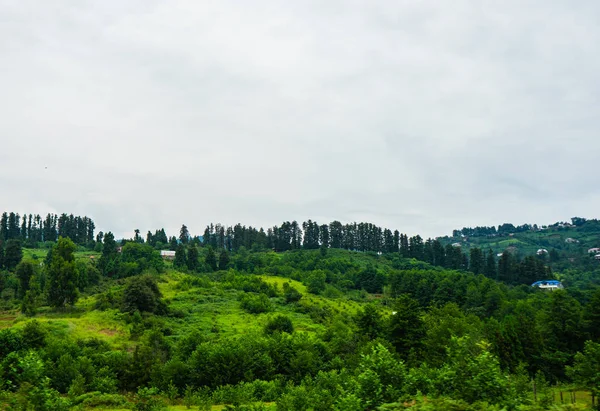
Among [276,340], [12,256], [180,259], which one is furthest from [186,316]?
[12,256]

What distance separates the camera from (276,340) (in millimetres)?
44656

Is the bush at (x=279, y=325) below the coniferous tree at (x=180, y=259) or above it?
below

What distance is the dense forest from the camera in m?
16.5

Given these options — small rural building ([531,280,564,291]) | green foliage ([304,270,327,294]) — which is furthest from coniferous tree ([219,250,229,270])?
small rural building ([531,280,564,291])

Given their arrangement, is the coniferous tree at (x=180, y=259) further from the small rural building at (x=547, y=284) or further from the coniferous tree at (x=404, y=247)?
the small rural building at (x=547, y=284)

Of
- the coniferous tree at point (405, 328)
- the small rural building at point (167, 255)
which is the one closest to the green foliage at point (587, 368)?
the coniferous tree at point (405, 328)

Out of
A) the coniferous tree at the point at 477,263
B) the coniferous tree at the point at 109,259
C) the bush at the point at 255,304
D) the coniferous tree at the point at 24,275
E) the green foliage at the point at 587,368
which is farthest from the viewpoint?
the coniferous tree at the point at 477,263

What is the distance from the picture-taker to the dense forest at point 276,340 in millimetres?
16531

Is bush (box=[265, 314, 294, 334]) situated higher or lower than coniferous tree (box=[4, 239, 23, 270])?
lower

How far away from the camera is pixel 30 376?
1593 cm

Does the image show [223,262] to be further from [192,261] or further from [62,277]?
[62,277]

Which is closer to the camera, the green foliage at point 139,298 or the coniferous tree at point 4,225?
the green foliage at point 139,298

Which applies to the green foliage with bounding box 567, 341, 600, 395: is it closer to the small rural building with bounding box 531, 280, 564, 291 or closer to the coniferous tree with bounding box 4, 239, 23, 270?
the small rural building with bounding box 531, 280, 564, 291

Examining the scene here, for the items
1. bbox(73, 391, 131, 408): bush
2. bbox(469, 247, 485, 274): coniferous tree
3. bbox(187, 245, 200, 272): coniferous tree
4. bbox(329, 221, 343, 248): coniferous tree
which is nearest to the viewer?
bbox(73, 391, 131, 408): bush
